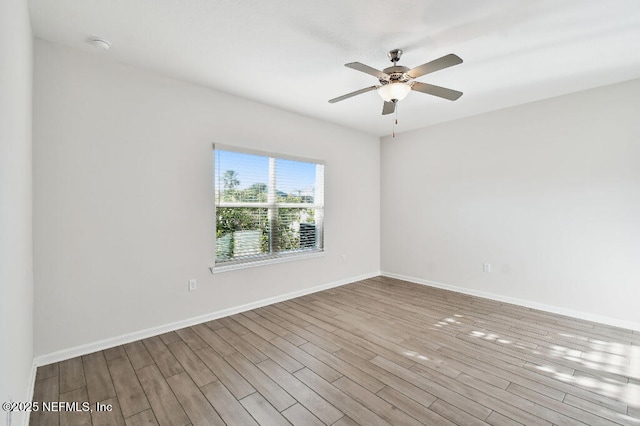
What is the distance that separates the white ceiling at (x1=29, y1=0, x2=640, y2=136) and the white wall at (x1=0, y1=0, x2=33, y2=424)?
2.34 feet

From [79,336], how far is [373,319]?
285 centimetres

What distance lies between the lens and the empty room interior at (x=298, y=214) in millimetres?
1914

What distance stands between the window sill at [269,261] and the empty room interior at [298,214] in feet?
0.22

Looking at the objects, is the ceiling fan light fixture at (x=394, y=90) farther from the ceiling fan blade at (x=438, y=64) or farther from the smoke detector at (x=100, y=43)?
the smoke detector at (x=100, y=43)

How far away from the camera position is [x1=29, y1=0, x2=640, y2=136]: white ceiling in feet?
6.43

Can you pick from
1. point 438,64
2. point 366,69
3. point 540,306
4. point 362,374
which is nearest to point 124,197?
point 366,69

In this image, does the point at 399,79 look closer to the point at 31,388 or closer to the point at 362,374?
the point at 362,374

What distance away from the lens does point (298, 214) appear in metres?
4.23

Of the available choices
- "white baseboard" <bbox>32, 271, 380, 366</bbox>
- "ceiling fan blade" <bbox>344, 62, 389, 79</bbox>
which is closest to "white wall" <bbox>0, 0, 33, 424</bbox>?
"white baseboard" <bbox>32, 271, 380, 366</bbox>

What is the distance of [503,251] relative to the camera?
4.00 m

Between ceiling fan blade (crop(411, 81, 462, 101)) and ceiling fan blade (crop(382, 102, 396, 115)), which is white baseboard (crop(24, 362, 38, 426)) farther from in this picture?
ceiling fan blade (crop(411, 81, 462, 101))

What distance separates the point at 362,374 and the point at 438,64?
94.3 inches

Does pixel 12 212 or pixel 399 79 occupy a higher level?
pixel 399 79

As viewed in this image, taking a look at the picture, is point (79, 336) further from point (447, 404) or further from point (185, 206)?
point (447, 404)
